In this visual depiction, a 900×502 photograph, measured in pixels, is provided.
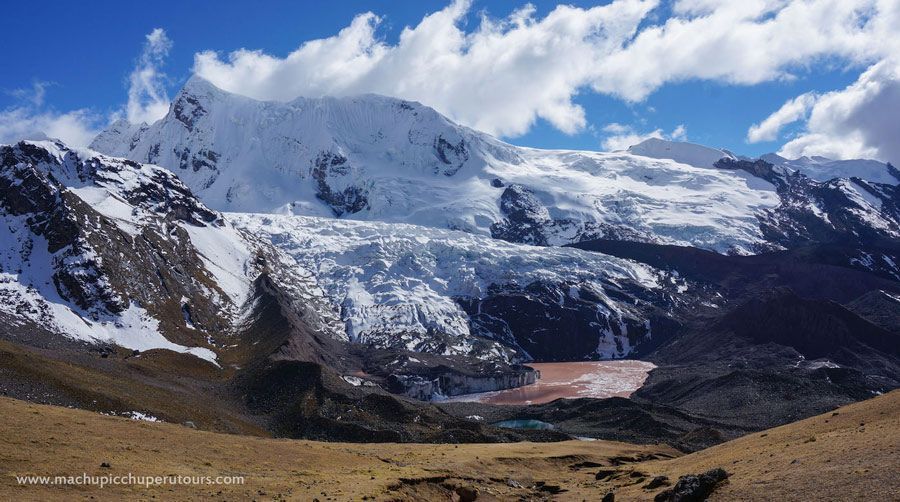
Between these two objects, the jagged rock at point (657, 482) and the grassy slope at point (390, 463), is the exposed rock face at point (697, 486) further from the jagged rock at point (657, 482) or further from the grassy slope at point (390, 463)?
the jagged rock at point (657, 482)

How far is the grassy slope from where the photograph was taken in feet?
136

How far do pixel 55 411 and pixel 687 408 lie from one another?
16059 cm

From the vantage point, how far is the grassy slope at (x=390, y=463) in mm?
41344

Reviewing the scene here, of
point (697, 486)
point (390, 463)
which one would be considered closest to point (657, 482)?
point (697, 486)

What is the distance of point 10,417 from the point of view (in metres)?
54.5

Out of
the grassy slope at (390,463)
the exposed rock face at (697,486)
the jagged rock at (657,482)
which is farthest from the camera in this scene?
the jagged rock at (657,482)

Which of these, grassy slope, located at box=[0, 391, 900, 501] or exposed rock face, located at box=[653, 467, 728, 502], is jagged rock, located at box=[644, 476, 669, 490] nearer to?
grassy slope, located at box=[0, 391, 900, 501]

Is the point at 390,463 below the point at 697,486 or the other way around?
below

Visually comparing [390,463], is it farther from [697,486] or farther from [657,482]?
[697,486]

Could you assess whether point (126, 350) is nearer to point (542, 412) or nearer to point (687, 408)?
point (542, 412)

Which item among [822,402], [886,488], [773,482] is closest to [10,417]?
[773,482]

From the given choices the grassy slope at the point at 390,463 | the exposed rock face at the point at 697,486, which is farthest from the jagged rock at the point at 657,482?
the exposed rock face at the point at 697,486

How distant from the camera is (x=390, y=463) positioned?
71188 mm

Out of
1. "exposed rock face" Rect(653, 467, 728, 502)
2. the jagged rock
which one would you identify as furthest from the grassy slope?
"exposed rock face" Rect(653, 467, 728, 502)
